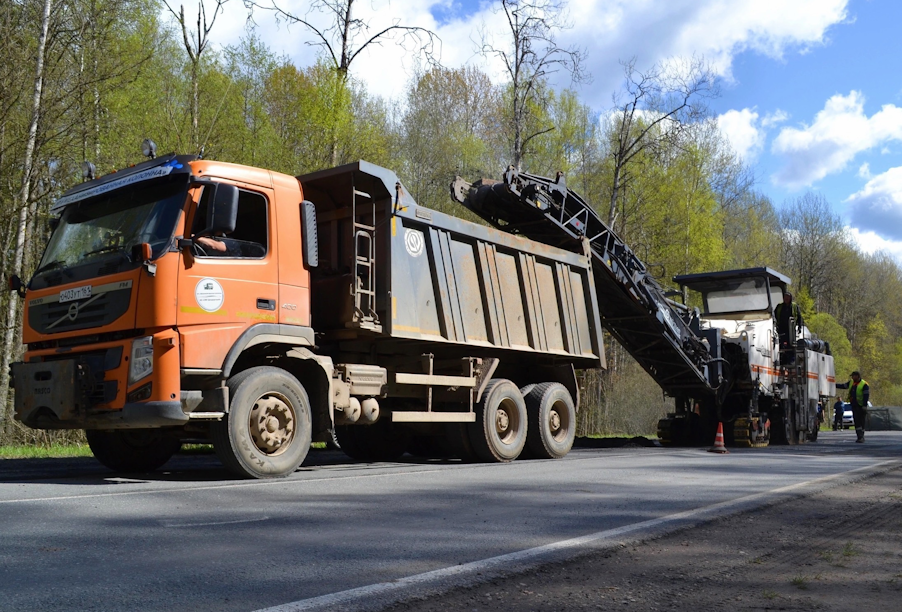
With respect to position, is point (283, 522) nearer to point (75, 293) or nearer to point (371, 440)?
point (75, 293)

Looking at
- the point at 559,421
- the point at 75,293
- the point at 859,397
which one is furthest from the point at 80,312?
the point at 859,397

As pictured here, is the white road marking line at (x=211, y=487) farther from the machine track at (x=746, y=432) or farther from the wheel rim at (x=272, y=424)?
the machine track at (x=746, y=432)

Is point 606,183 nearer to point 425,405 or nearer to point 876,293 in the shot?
point 425,405

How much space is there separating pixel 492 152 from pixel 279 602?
32128 mm

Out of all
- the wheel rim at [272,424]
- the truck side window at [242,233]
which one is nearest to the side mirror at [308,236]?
the truck side window at [242,233]

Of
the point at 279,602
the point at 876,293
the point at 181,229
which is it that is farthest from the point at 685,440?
the point at 876,293

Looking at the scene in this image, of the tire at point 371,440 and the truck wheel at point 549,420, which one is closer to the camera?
the truck wheel at point 549,420

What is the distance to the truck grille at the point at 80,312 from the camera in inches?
290

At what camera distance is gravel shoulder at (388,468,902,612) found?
3535mm

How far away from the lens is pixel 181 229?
754cm

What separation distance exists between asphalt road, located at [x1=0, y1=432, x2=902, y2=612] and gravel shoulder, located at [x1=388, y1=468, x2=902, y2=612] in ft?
1.52

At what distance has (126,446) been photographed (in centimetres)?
891

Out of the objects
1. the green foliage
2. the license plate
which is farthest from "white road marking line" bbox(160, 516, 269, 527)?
the green foliage

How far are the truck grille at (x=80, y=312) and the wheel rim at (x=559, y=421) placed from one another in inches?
260
